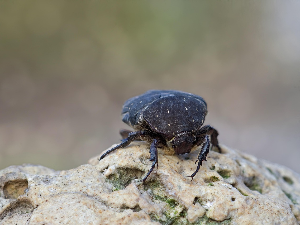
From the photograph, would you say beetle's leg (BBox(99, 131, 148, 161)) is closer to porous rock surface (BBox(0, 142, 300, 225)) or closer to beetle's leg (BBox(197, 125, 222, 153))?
porous rock surface (BBox(0, 142, 300, 225))

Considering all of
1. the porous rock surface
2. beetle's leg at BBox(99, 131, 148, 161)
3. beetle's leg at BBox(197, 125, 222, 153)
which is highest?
beetle's leg at BBox(197, 125, 222, 153)

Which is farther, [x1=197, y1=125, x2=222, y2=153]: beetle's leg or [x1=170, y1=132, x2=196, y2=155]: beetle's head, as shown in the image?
[x1=197, y1=125, x2=222, y2=153]: beetle's leg

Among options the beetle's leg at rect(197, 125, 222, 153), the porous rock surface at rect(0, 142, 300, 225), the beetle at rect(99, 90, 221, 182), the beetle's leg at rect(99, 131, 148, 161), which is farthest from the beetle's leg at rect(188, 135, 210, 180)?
the beetle's leg at rect(99, 131, 148, 161)

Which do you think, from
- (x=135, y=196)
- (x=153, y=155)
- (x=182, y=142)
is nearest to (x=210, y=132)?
(x=182, y=142)

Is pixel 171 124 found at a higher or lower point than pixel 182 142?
higher

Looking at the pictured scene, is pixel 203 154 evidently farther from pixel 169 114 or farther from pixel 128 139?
pixel 128 139

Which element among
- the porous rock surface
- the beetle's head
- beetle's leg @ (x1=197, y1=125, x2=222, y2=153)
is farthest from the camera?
beetle's leg @ (x1=197, y1=125, x2=222, y2=153)

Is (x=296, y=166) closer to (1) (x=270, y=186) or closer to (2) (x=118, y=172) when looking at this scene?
(1) (x=270, y=186)
